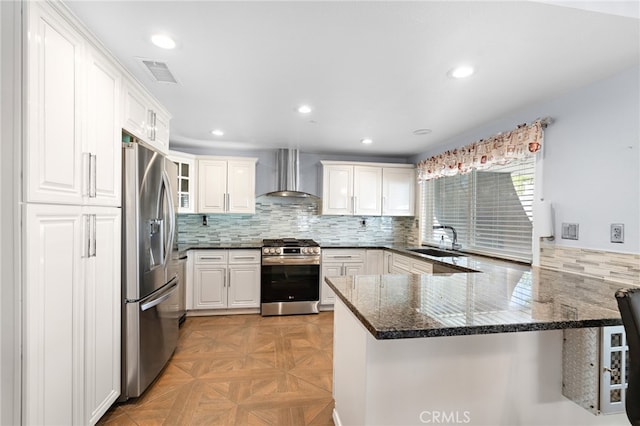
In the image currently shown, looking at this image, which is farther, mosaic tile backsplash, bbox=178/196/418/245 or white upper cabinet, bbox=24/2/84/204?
mosaic tile backsplash, bbox=178/196/418/245

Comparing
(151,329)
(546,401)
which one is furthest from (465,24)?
(151,329)

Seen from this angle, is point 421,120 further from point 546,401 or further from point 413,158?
point 546,401

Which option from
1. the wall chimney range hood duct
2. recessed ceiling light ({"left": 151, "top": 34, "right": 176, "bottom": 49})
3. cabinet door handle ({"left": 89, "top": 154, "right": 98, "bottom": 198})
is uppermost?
recessed ceiling light ({"left": 151, "top": 34, "right": 176, "bottom": 49})

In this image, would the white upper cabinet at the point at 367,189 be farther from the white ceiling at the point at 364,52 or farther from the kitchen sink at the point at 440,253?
the white ceiling at the point at 364,52

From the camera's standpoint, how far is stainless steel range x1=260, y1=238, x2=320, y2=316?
3.78 meters

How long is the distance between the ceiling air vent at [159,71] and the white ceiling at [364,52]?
53 millimetres

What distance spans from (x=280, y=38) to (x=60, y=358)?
1.88 metres

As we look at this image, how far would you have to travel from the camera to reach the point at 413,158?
4.61m

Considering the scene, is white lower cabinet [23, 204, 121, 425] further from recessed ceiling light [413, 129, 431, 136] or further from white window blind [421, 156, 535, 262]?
white window blind [421, 156, 535, 262]

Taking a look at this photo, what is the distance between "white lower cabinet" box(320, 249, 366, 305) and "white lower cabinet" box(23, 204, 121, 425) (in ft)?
8.22

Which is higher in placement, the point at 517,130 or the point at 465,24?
the point at 465,24

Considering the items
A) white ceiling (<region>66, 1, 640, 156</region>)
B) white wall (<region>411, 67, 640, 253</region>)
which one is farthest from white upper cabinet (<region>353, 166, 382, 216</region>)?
white wall (<region>411, 67, 640, 253</region>)

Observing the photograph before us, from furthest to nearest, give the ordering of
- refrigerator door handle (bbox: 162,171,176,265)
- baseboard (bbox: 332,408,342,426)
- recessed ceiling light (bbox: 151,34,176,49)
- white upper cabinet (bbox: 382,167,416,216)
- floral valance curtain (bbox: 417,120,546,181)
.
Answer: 1. white upper cabinet (bbox: 382,167,416,216)
2. floral valance curtain (bbox: 417,120,546,181)
3. refrigerator door handle (bbox: 162,171,176,265)
4. baseboard (bbox: 332,408,342,426)
5. recessed ceiling light (bbox: 151,34,176,49)

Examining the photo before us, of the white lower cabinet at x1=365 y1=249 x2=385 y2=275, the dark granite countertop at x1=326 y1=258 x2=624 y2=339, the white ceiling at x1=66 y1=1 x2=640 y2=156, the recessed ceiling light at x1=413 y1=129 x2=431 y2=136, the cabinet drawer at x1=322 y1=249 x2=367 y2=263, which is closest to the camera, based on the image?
the dark granite countertop at x1=326 y1=258 x2=624 y2=339
